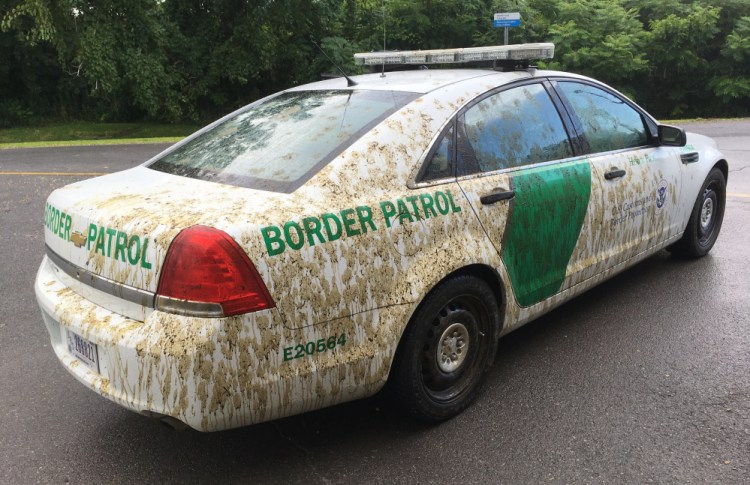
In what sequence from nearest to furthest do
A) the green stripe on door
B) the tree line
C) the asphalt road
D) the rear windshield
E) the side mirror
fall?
the asphalt road → the rear windshield → the green stripe on door → the side mirror → the tree line

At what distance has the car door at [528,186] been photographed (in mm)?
3305

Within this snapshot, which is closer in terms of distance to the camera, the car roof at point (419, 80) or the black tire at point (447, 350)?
the black tire at point (447, 350)

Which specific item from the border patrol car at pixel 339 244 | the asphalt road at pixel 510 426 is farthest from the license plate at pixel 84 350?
the asphalt road at pixel 510 426

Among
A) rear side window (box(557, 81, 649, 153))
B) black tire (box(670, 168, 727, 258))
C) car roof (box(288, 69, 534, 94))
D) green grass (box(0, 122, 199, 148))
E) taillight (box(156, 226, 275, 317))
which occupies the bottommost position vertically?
green grass (box(0, 122, 199, 148))

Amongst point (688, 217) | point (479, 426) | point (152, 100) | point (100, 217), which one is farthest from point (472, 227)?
point (152, 100)

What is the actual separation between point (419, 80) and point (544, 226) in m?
1.07

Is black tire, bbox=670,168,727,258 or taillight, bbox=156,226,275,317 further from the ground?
taillight, bbox=156,226,275,317

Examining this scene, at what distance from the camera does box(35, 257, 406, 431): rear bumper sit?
2.38m

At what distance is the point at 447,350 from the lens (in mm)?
3184

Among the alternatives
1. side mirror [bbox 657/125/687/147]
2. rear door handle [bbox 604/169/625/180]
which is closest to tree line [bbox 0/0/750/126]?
side mirror [bbox 657/125/687/147]

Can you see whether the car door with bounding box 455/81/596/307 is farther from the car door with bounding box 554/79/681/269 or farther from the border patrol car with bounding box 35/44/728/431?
the car door with bounding box 554/79/681/269

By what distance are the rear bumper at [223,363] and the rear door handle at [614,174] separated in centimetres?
191

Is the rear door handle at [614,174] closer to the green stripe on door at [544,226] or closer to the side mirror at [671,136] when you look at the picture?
the green stripe on door at [544,226]

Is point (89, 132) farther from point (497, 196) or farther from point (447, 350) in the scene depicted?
point (447, 350)
